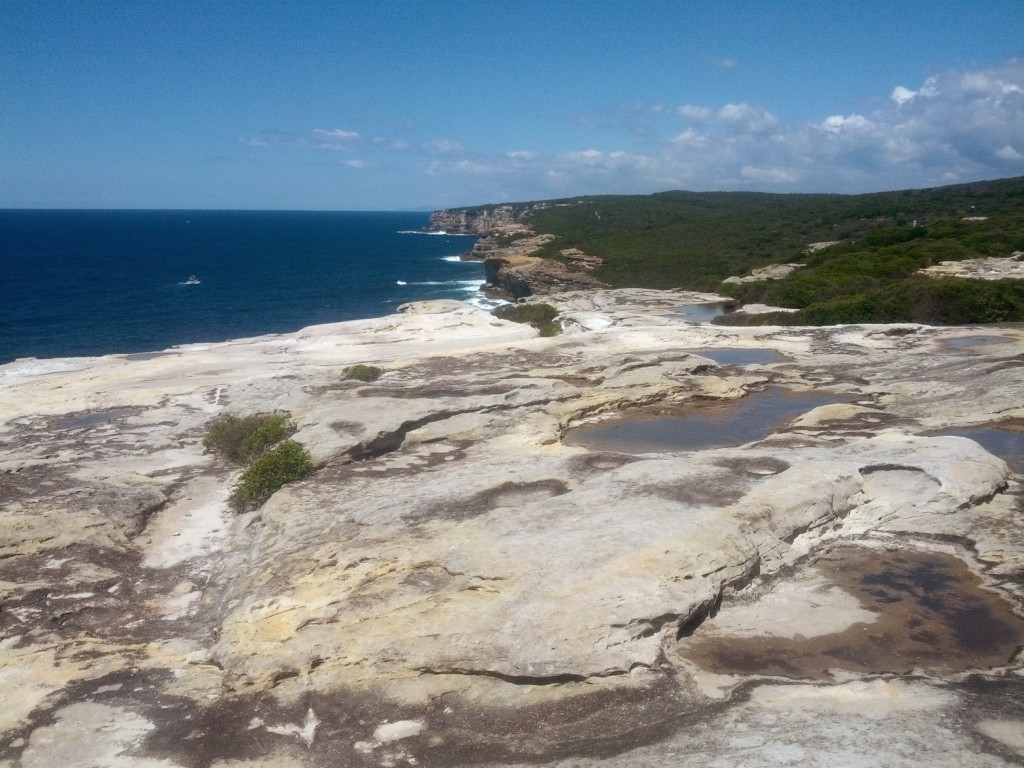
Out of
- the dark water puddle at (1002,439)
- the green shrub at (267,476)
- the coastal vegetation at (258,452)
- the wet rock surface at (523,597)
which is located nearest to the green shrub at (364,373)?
the coastal vegetation at (258,452)

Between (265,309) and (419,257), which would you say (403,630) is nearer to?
(265,309)

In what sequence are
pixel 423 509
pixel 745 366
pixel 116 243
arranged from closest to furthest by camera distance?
1. pixel 423 509
2. pixel 745 366
3. pixel 116 243

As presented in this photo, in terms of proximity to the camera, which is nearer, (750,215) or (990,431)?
(990,431)

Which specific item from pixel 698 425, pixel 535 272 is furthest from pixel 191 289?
pixel 698 425

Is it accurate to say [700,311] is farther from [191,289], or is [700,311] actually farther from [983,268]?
[191,289]

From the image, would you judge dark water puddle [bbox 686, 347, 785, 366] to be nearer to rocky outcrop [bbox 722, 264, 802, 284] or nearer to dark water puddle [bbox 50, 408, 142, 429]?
dark water puddle [bbox 50, 408, 142, 429]

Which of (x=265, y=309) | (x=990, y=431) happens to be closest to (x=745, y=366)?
(x=990, y=431)

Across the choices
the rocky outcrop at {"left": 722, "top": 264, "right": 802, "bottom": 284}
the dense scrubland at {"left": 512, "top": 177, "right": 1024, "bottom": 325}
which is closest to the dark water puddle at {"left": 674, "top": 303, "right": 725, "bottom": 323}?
the dense scrubland at {"left": 512, "top": 177, "right": 1024, "bottom": 325}

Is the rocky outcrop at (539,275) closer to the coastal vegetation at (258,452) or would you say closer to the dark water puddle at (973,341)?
the dark water puddle at (973,341)
